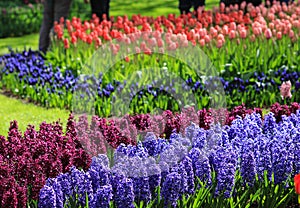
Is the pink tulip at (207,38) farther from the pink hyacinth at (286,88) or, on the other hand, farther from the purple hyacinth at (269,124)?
the purple hyacinth at (269,124)

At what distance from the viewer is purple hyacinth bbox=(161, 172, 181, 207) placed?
4156mm

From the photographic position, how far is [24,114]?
859 cm

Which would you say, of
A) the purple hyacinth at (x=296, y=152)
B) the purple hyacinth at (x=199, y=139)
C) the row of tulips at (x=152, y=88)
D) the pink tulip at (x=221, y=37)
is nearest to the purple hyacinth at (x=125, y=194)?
the purple hyacinth at (x=199, y=139)

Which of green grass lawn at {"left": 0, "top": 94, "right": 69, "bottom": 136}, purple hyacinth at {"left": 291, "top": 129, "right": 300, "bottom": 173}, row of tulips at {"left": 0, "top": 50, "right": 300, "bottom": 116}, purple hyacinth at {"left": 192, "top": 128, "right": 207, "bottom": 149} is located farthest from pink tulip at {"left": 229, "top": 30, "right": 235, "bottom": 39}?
purple hyacinth at {"left": 291, "top": 129, "right": 300, "bottom": 173}

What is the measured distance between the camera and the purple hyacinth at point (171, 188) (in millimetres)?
4156

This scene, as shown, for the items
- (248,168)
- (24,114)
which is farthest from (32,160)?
(24,114)

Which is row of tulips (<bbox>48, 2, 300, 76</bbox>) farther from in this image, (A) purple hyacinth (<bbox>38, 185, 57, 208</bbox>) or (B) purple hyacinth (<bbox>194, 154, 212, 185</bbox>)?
(A) purple hyacinth (<bbox>38, 185, 57, 208</bbox>)

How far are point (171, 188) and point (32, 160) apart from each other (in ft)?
4.14

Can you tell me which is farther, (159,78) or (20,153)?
(159,78)

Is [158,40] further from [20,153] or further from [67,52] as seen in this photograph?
[20,153]

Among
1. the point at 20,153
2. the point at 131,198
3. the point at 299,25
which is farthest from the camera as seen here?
the point at 299,25

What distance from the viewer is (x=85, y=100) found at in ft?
27.2

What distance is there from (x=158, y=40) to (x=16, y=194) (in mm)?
4896

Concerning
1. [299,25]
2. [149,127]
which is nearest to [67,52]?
[299,25]
